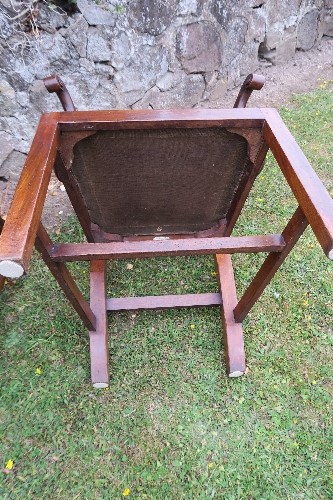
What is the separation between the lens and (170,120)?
1.33 m

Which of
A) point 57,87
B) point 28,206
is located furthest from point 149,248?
point 57,87

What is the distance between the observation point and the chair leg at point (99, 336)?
5.94 feet

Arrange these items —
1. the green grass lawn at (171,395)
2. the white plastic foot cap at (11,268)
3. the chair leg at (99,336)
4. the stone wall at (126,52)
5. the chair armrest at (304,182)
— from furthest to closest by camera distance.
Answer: the stone wall at (126,52), the chair leg at (99,336), the green grass lawn at (171,395), the chair armrest at (304,182), the white plastic foot cap at (11,268)

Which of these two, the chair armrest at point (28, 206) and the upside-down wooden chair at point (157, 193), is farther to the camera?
the upside-down wooden chair at point (157, 193)

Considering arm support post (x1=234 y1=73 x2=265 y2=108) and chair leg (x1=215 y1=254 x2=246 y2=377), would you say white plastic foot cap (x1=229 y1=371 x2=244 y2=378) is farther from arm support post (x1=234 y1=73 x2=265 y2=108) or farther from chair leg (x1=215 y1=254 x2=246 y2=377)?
arm support post (x1=234 y1=73 x2=265 y2=108)

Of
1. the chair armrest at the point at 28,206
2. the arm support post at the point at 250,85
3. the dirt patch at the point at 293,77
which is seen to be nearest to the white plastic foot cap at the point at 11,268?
the chair armrest at the point at 28,206

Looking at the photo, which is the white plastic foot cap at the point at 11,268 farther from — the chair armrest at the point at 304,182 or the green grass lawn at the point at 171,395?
the green grass lawn at the point at 171,395

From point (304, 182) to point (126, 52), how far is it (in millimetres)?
1906

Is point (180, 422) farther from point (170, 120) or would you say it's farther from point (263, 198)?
point (263, 198)

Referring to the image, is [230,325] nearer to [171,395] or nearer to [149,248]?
[171,395]

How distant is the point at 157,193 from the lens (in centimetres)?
167

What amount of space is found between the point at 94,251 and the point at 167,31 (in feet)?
6.86

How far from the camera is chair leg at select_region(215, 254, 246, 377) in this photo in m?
1.85

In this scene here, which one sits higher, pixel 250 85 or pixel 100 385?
pixel 250 85
